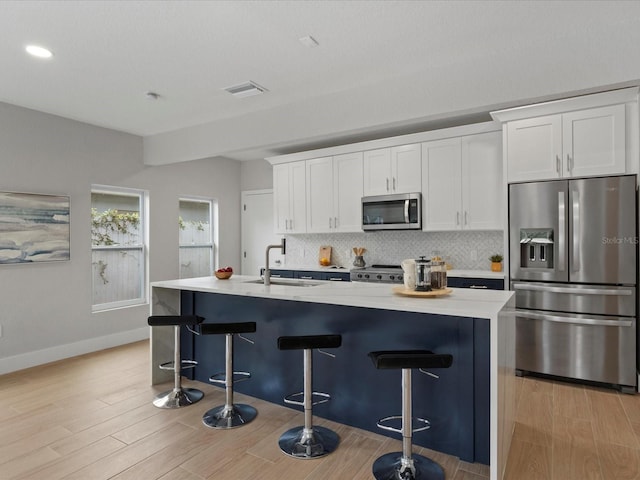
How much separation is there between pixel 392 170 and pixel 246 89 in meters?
2.00

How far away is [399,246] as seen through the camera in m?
5.07

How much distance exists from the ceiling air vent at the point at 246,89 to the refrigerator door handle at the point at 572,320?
3157 millimetres

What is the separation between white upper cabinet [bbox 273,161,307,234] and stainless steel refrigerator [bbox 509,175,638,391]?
2773 millimetres

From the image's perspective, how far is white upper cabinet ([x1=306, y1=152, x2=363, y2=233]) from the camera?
502 centimetres

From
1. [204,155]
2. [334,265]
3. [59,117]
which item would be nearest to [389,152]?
[334,265]

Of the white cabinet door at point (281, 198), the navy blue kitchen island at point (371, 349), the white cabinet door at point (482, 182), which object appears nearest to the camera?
the navy blue kitchen island at point (371, 349)

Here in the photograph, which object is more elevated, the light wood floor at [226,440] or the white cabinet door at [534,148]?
the white cabinet door at [534,148]

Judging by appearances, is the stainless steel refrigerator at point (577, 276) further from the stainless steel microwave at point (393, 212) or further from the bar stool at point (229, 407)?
the bar stool at point (229, 407)

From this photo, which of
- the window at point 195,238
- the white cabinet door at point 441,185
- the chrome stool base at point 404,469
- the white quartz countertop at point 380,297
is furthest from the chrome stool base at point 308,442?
the window at point 195,238

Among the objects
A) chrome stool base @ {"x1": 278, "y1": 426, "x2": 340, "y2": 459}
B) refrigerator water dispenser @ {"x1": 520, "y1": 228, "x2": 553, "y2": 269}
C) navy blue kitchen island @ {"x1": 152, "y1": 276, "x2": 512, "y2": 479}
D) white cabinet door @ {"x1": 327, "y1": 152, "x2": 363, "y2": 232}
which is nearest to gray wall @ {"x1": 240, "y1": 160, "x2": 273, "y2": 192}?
white cabinet door @ {"x1": 327, "y1": 152, "x2": 363, "y2": 232}

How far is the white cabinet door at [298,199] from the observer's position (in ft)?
17.9

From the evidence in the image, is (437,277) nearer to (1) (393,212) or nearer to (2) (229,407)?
(2) (229,407)

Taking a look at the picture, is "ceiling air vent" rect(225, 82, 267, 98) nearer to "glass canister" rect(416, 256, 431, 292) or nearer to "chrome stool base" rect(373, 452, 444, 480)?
"glass canister" rect(416, 256, 431, 292)

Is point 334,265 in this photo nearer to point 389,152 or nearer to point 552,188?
point 389,152
